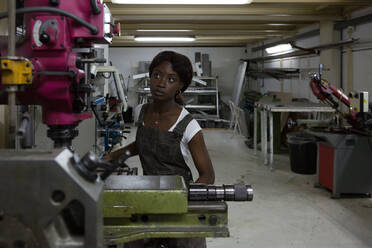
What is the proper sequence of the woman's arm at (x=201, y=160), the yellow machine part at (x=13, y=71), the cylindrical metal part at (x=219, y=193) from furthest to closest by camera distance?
the woman's arm at (x=201, y=160) < the cylindrical metal part at (x=219, y=193) < the yellow machine part at (x=13, y=71)

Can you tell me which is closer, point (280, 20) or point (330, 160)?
point (330, 160)

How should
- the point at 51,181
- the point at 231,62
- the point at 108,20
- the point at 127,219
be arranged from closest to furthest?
the point at 51,181 → the point at 127,219 → the point at 108,20 → the point at 231,62

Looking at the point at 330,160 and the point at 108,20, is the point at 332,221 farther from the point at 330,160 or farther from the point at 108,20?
the point at 108,20

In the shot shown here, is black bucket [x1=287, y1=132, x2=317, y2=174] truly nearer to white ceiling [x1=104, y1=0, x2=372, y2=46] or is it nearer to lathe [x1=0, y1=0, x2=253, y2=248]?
white ceiling [x1=104, y1=0, x2=372, y2=46]

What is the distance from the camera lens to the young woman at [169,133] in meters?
1.66

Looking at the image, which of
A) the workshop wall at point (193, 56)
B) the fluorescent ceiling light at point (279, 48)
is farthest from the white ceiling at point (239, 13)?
the workshop wall at point (193, 56)

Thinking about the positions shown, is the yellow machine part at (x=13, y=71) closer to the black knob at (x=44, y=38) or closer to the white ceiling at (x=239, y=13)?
the black knob at (x=44, y=38)

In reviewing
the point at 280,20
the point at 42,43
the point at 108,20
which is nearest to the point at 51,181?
the point at 42,43

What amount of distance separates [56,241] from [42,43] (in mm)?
715

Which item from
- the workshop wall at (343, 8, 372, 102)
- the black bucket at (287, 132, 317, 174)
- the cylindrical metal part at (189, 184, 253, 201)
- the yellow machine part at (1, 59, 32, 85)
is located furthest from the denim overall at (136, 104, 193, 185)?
the workshop wall at (343, 8, 372, 102)

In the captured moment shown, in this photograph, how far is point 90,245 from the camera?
27.4 inches

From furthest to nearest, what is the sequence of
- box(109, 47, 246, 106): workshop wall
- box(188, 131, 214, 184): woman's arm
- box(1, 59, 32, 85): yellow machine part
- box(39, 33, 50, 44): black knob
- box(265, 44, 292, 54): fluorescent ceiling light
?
box(109, 47, 246, 106): workshop wall < box(265, 44, 292, 54): fluorescent ceiling light < box(188, 131, 214, 184): woman's arm < box(39, 33, 50, 44): black knob < box(1, 59, 32, 85): yellow machine part

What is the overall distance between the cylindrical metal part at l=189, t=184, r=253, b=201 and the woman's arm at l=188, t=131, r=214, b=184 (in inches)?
22.6

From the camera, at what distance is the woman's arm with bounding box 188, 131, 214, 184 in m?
1.64
